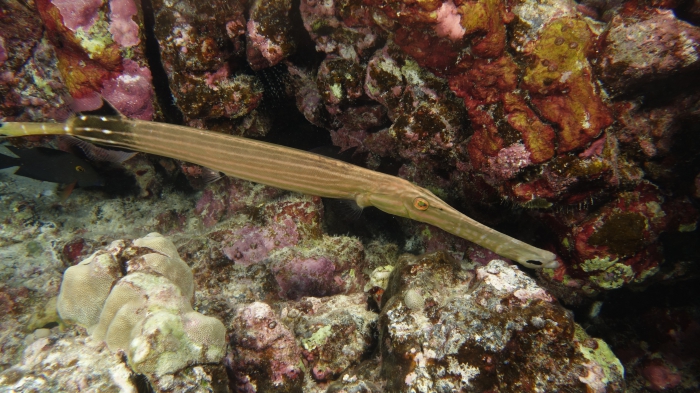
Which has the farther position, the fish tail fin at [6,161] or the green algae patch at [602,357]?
the fish tail fin at [6,161]

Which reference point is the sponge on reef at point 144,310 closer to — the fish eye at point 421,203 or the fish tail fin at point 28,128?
the fish tail fin at point 28,128

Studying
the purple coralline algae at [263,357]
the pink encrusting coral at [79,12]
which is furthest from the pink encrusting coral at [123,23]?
the purple coralline algae at [263,357]

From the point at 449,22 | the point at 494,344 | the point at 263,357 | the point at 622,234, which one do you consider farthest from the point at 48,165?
the point at 622,234

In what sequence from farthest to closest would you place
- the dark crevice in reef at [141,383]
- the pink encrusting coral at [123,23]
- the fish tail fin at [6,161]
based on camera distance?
the fish tail fin at [6,161] < the pink encrusting coral at [123,23] < the dark crevice in reef at [141,383]

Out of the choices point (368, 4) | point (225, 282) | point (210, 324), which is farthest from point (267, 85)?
point (210, 324)

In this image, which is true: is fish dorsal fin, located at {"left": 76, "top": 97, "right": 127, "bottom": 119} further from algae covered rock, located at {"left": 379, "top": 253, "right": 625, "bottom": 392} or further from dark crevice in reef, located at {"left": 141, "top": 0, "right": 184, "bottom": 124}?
algae covered rock, located at {"left": 379, "top": 253, "right": 625, "bottom": 392}

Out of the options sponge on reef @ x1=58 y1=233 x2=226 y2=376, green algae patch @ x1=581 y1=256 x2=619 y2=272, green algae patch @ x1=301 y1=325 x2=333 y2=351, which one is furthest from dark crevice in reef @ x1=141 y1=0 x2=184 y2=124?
green algae patch @ x1=581 y1=256 x2=619 y2=272

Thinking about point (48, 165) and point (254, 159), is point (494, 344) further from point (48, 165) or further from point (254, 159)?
point (48, 165)
